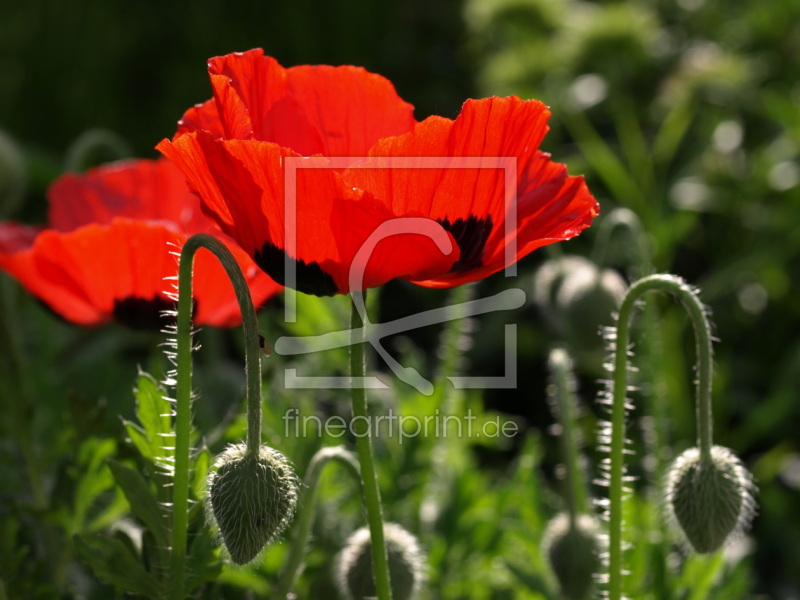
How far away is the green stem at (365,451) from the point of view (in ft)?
3.11

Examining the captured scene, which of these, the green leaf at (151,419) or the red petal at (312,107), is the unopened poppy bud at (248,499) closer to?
the green leaf at (151,419)

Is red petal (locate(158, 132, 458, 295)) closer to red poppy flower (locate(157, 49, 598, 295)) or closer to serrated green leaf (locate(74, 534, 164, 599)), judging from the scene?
red poppy flower (locate(157, 49, 598, 295))

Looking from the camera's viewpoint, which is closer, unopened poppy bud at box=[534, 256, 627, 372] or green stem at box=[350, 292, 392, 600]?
green stem at box=[350, 292, 392, 600]

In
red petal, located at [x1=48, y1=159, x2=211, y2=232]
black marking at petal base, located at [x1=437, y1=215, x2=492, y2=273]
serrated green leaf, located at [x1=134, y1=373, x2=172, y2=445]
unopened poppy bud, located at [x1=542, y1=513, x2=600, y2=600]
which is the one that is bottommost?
unopened poppy bud, located at [x1=542, y1=513, x2=600, y2=600]

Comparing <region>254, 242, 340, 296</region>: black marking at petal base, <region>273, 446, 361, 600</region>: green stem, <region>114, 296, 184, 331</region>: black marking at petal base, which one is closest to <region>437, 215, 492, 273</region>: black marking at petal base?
<region>254, 242, 340, 296</region>: black marking at petal base

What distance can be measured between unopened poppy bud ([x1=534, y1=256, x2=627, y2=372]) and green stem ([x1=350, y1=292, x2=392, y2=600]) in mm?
658

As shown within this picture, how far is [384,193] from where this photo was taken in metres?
0.94

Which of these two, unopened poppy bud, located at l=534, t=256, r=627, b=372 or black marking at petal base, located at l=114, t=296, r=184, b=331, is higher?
unopened poppy bud, located at l=534, t=256, r=627, b=372

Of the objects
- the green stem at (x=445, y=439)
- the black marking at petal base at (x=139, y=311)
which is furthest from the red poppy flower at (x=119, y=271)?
the green stem at (x=445, y=439)

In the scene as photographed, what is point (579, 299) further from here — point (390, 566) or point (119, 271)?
point (119, 271)

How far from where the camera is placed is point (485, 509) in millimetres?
1741

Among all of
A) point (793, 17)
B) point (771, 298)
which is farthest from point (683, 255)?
point (793, 17)

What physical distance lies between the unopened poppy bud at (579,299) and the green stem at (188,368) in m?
0.76

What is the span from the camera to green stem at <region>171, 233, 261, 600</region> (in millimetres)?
878
